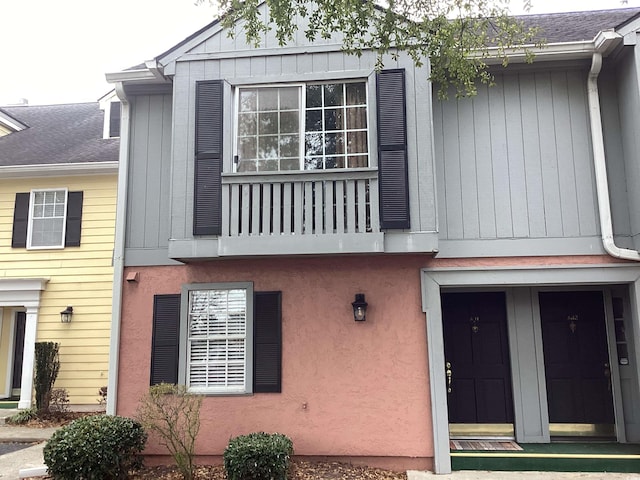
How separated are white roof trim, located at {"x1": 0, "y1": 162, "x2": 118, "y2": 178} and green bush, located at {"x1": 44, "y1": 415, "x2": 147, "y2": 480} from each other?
6568 millimetres

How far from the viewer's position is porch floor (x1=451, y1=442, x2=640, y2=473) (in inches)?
235

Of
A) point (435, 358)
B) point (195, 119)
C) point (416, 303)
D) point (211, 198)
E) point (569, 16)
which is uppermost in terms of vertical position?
point (569, 16)

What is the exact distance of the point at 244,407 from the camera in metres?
6.40

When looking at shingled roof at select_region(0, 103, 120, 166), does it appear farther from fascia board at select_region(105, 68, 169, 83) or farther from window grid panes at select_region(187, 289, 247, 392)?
window grid panes at select_region(187, 289, 247, 392)

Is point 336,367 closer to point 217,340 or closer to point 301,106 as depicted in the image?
point 217,340

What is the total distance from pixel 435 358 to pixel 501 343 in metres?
1.49

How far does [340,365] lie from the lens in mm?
6395

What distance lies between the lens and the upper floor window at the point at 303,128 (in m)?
6.50

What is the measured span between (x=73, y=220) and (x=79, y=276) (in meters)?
1.25

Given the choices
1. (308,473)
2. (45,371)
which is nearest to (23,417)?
(45,371)

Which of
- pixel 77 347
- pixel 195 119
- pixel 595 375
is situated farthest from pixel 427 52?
pixel 77 347

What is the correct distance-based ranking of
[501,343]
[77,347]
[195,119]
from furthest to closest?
[77,347], [501,343], [195,119]

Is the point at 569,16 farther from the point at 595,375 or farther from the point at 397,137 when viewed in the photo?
the point at 595,375

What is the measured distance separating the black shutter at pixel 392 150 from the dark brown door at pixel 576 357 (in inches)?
109
